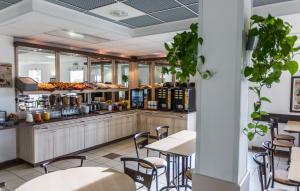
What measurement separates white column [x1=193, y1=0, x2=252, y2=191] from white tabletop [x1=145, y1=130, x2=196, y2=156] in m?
1.03

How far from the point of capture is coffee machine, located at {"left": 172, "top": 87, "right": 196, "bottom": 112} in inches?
235

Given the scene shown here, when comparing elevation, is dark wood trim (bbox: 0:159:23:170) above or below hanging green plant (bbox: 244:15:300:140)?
below

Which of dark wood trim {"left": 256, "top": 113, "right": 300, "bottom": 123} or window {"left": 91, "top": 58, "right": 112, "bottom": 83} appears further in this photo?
window {"left": 91, "top": 58, "right": 112, "bottom": 83}

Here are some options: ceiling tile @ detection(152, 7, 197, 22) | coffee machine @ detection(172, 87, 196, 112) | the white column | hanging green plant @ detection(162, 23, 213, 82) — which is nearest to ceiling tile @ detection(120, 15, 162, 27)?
ceiling tile @ detection(152, 7, 197, 22)

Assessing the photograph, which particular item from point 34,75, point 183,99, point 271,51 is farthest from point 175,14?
point 34,75

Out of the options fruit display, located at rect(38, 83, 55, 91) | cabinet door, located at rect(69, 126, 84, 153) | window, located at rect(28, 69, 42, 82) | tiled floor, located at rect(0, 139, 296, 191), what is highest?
window, located at rect(28, 69, 42, 82)

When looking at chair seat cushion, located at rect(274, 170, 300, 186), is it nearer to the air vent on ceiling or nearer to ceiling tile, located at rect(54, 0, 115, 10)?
ceiling tile, located at rect(54, 0, 115, 10)

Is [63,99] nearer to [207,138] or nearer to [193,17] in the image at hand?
[193,17]

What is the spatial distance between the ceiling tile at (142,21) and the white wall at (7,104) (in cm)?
243

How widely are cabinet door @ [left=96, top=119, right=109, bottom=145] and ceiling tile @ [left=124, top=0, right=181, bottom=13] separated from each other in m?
3.30

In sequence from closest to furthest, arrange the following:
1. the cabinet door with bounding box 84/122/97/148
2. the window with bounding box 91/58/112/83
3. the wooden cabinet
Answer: the wooden cabinet → the cabinet door with bounding box 84/122/97/148 → the window with bounding box 91/58/112/83

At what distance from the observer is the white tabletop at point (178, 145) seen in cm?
296

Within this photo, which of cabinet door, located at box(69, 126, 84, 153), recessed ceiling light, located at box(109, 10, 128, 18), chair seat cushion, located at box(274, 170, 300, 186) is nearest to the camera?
chair seat cushion, located at box(274, 170, 300, 186)

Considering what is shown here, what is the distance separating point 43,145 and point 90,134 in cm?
118
